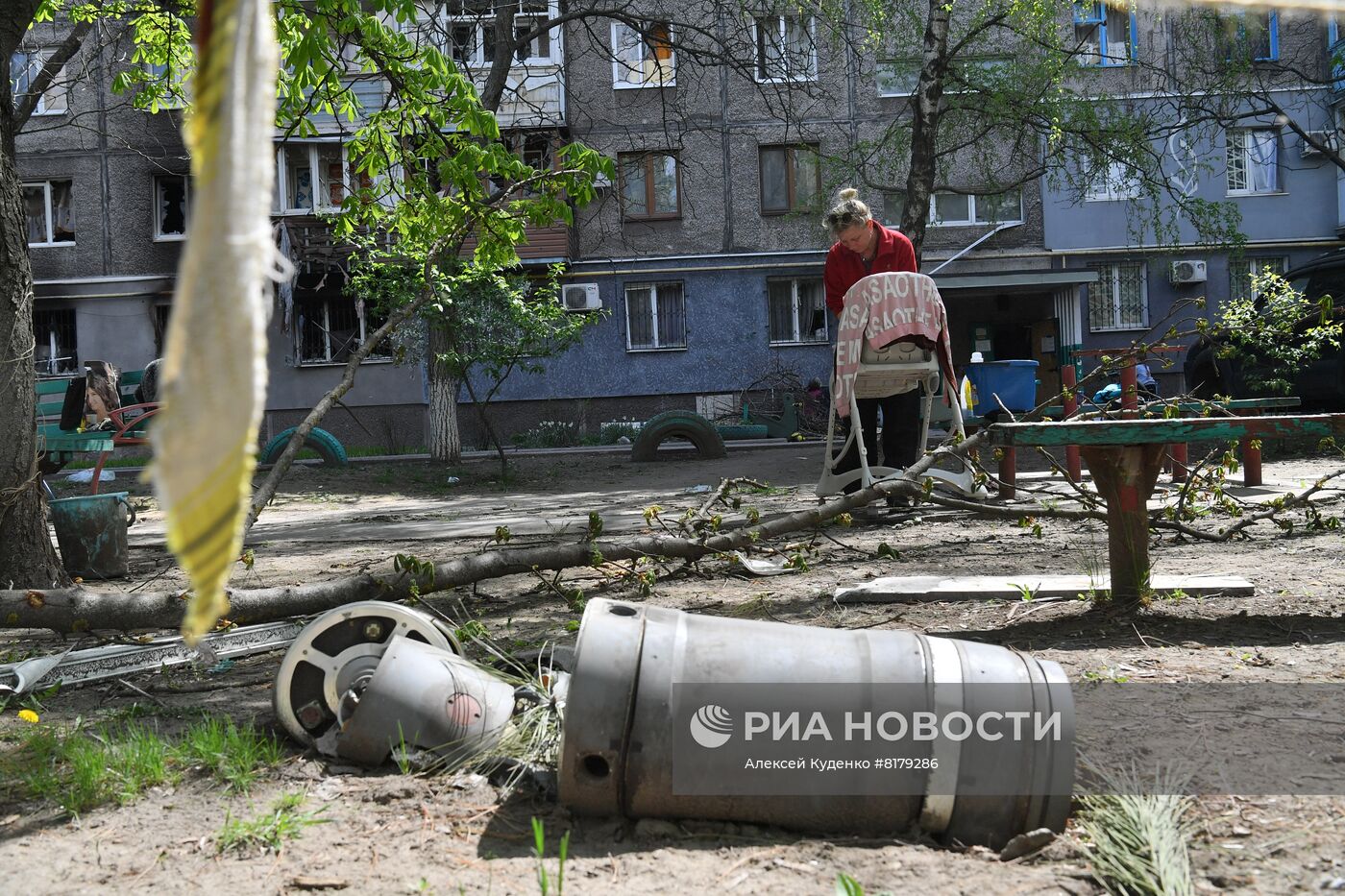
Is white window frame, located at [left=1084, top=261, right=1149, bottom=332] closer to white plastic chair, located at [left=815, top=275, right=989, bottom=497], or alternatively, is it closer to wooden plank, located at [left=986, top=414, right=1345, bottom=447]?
white plastic chair, located at [left=815, top=275, right=989, bottom=497]

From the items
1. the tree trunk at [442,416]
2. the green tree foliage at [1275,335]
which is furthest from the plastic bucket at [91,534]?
the tree trunk at [442,416]

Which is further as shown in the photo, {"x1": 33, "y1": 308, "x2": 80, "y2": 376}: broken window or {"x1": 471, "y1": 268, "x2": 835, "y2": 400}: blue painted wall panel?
{"x1": 471, "y1": 268, "x2": 835, "y2": 400}: blue painted wall panel

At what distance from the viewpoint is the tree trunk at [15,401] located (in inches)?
183

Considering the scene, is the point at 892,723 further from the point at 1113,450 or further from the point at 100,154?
the point at 100,154

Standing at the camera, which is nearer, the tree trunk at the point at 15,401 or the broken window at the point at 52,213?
the tree trunk at the point at 15,401

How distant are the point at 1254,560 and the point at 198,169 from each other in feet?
16.4

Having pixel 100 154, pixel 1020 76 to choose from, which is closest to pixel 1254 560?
pixel 1020 76

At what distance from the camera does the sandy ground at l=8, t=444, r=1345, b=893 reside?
196cm

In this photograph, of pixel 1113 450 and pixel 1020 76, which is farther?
pixel 1020 76

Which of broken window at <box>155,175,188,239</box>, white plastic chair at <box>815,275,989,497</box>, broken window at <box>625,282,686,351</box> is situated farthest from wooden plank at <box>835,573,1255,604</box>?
broken window at <box>155,175,188,239</box>

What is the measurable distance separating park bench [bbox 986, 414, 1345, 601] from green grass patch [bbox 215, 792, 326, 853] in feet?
7.83

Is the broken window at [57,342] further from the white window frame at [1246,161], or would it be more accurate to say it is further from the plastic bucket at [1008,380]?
the white window frame at [1246,161]

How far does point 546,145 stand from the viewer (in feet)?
77.9

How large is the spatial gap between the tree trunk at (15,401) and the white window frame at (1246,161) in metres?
24.7
